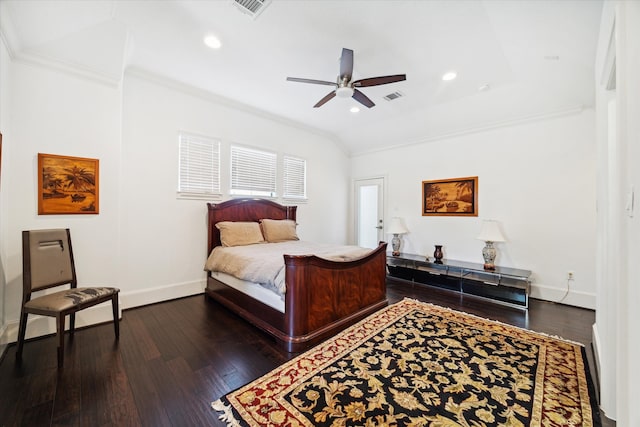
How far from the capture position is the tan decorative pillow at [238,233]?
12.5ft

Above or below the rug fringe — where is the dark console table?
above

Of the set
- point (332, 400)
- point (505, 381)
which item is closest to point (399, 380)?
point (332, 400)

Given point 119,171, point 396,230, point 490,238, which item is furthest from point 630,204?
point 119,171

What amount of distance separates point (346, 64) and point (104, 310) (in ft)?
12.4

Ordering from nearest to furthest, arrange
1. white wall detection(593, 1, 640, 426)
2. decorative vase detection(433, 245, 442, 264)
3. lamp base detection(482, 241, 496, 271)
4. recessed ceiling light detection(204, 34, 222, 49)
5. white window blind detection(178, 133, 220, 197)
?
1. white wall detection(593, 1, 640, 426)
2. recessed ceiling light detection(204, 34, 222, 49)
3. white window blind detection(178, 133, 220, 197)
4. lamp base detection(482, 241, 496, 271)
5. decorative vase detection(433, 245, 442, 264)

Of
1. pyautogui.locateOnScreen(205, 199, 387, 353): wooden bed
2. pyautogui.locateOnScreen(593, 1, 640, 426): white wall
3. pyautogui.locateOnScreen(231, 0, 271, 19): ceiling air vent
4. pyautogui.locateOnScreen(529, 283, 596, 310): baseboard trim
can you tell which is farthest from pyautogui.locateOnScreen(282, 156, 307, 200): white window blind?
pyautogui.locateOnScreen(593, 1, 640, 426): white wall

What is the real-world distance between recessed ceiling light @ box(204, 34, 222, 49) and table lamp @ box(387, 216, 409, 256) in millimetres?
4218

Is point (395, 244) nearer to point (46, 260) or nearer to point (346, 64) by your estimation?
point (346, 64)

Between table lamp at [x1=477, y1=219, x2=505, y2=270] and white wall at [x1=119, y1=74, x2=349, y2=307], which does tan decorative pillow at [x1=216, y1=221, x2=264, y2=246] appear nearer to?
white wall at [x1=119, y1=74, x2=349, y2=307]

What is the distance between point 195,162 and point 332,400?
3.62 metres

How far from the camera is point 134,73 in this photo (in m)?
3.28

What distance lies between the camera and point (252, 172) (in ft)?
15.1

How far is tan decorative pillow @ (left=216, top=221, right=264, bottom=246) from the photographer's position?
3.80 meters

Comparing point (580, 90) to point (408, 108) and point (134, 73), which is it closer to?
point (408, 108)
